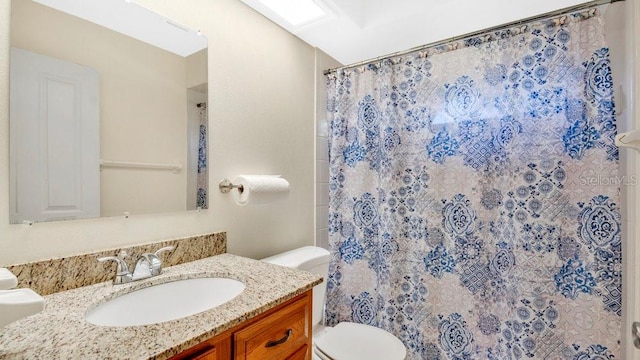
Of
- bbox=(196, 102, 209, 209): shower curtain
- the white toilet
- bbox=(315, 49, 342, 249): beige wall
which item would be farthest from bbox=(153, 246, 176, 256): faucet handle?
bbox=(315, 49, 342, 249): beige wall

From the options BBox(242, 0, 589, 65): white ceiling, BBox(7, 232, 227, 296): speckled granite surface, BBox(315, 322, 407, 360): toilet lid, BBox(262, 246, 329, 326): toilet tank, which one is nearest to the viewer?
BBox(7, 232, 227, 296): speckled granite surface

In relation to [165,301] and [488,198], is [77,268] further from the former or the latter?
[488,198]

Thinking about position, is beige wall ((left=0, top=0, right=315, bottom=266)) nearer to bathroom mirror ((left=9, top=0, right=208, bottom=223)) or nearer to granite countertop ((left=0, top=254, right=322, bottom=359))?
bathroom mirror ((left=9, top=0, right=208, bottom=223))

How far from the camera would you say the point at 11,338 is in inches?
23.4

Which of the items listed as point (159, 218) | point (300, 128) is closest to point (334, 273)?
point (300, 128)

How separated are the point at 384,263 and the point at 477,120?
0.93m

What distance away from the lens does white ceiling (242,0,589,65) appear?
1577 millimetres

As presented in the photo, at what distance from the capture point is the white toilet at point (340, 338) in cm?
133

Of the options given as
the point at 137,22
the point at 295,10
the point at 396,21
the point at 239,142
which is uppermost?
the point at 396,21

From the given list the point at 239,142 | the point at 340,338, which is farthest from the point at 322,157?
the point at 340,338

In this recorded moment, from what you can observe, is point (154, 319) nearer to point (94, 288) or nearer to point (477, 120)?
point (94, 288)

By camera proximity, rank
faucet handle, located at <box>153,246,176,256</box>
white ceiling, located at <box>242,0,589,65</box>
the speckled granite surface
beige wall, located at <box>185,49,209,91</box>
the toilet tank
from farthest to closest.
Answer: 1. white ceiling, located at <box>242,0,589,65</box>
2. the toilet tank
3. beige wall, located at <box>185,49,209,91</box>
4. faucet handle, located at <box>153,246,176,256</box>
5. the speckled granite surface

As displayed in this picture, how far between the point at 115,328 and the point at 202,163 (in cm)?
74

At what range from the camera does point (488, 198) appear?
1422mm
